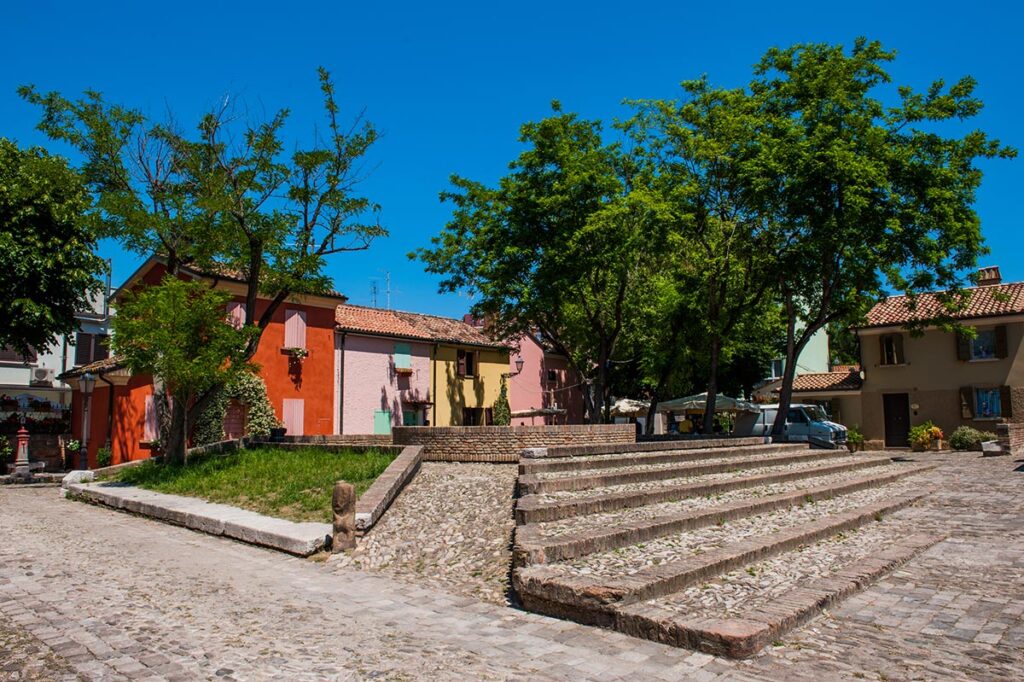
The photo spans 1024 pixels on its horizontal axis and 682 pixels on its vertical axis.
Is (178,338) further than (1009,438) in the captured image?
No

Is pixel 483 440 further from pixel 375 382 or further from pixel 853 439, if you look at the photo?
pixel 853 439

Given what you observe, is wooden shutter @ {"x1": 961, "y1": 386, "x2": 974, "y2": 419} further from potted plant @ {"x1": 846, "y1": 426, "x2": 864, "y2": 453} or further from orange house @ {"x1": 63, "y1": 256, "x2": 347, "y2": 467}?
orange house @ {"x1": 63, "y1": 256, "x2": 347, "y2": 467}

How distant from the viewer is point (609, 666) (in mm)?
5184

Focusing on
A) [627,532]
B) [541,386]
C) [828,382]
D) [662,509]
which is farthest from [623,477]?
Answer: [828,382]

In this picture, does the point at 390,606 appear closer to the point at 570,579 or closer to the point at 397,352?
the point at 570,579

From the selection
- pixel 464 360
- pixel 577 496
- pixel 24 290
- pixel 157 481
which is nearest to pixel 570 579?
pixel 577 496

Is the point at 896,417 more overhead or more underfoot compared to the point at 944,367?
more underfoot

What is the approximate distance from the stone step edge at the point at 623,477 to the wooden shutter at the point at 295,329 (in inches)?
726

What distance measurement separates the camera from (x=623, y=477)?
11.8 m

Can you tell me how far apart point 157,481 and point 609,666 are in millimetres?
13967

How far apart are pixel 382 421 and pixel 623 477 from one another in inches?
837

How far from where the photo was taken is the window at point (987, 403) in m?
29.2

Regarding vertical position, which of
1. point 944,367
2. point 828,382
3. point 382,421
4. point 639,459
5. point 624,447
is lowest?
point 639,459

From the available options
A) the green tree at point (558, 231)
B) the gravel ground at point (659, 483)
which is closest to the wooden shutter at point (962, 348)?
the green tree at point (558, 231)
